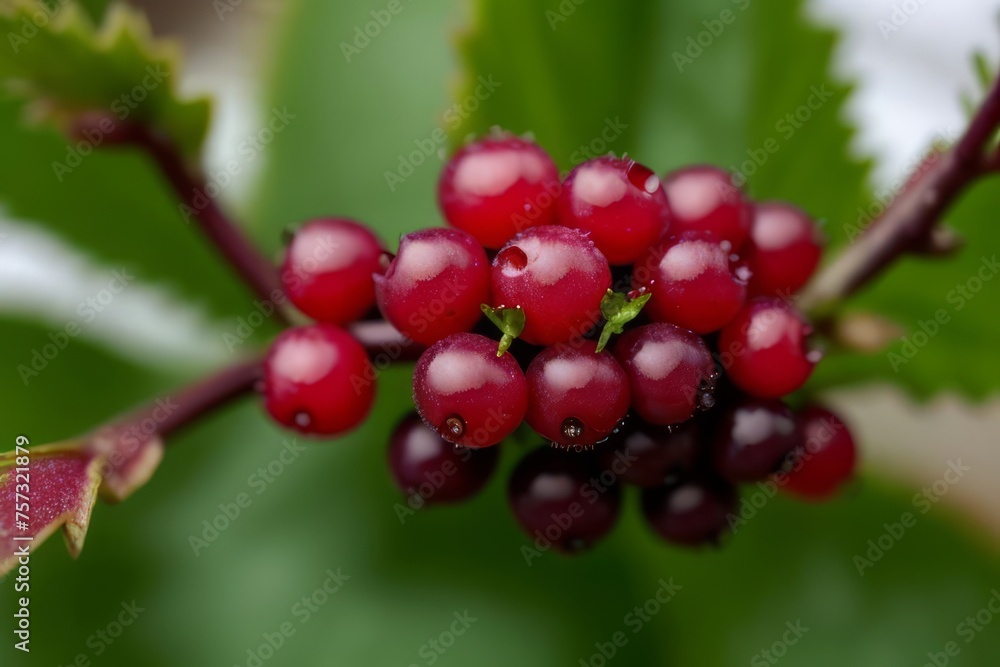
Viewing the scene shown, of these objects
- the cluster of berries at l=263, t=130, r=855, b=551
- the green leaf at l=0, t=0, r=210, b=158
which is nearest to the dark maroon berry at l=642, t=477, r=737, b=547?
the cluster of berries at l=263, t=130, r=855, b=551

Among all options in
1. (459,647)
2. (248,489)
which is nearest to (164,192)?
(248,489)

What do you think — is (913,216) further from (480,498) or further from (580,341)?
(480,498)

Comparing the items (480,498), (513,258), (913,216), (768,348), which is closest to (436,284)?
(513,258)

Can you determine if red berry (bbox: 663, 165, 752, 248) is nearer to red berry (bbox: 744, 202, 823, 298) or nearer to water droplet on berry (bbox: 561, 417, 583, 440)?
Result: red berry (bbox: 744, 202, 823, 298)

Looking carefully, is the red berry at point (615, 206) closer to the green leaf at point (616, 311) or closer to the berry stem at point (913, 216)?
the green leaf at point (616, 311)

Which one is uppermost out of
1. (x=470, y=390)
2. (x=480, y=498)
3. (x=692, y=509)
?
(x=470, y=390)

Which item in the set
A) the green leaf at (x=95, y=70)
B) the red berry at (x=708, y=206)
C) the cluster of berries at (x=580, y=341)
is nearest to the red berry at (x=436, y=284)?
the cluster of berries at (x=580, y=341)
